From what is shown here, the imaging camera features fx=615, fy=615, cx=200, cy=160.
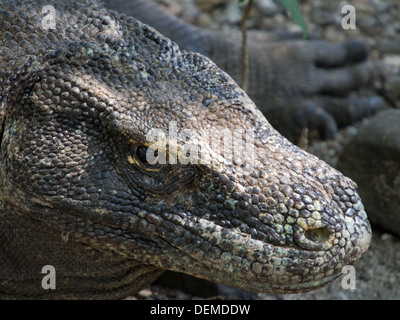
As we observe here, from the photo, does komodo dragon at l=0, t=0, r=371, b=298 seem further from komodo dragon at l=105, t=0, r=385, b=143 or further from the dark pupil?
komodo dragon at l=105, t=0, r=385, b=143

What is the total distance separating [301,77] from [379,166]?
1732mm

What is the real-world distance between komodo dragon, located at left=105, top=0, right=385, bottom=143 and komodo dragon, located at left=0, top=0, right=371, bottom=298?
2.84 m

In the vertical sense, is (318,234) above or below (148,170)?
below

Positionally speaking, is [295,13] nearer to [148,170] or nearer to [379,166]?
[379,166]

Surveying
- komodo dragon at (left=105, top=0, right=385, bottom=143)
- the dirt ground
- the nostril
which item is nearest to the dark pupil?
the nostril

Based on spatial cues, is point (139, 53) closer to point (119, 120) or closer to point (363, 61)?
point (119, 120)

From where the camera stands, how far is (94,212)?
318cm

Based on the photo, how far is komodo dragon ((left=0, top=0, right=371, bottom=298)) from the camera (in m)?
2.99

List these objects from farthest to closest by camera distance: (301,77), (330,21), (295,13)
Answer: (330,21) < (301,77) < (295,13)

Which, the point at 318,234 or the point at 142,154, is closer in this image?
the point at 318,234

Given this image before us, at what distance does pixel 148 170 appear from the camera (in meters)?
3.11

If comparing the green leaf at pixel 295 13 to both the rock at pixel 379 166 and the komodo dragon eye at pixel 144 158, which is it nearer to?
the rock at pixel 379 166

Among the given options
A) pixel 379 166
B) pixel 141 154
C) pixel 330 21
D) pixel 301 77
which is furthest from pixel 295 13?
pixel 330 21

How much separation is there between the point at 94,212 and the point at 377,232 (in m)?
2.99
